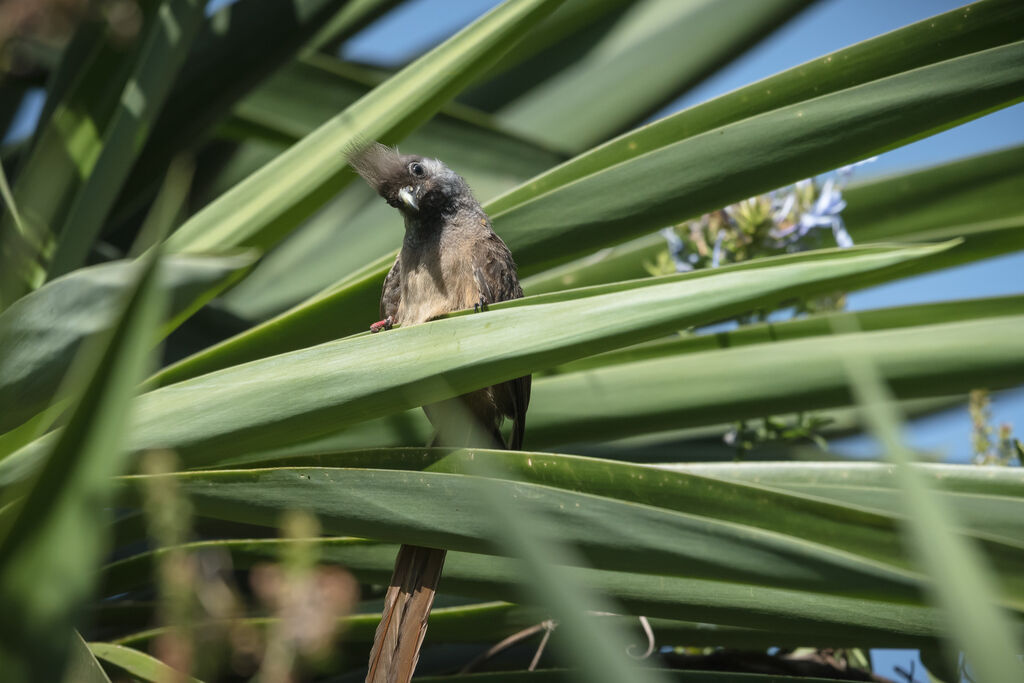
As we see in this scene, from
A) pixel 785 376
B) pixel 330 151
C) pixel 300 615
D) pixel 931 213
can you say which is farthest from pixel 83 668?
pixel 931 213

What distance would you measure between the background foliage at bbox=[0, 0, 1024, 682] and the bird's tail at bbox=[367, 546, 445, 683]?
5 cm

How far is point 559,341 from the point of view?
1011mm

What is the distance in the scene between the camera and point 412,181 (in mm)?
2373

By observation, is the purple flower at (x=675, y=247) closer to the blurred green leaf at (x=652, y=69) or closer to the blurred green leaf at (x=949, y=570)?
the blurred green leaf at (x=652, y=69)

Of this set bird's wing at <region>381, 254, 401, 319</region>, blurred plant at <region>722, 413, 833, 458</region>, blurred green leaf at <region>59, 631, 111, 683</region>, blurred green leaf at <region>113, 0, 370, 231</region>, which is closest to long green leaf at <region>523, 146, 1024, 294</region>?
bird's wing at <region>381, 254, 401, 319</region>

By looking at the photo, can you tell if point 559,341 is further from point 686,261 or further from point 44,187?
point 44,187

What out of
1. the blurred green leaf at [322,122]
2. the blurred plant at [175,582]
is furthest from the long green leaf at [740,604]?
the blurred green leaf at [322,122]

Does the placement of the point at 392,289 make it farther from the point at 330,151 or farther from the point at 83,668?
the point at 83,668

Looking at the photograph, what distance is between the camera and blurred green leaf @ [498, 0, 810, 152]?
2854 mm

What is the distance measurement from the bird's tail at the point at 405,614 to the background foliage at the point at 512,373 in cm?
5

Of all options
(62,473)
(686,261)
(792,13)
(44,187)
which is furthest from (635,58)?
(62,473)

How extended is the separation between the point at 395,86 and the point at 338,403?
2.82 feet

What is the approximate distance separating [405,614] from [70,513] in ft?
3.04

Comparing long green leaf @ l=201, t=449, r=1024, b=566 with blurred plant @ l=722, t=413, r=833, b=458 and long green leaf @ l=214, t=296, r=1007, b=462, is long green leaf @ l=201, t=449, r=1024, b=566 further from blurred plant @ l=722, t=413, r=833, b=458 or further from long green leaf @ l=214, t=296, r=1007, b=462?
blurred plant @ l=722, t=413, r=833, b=458
